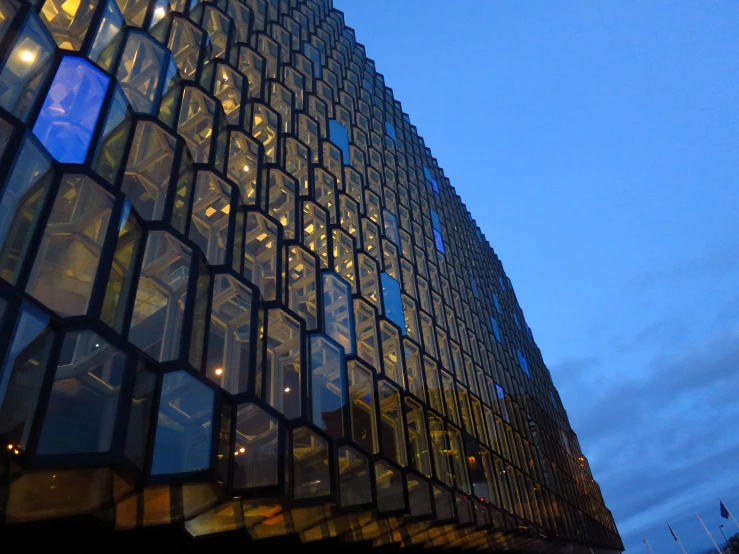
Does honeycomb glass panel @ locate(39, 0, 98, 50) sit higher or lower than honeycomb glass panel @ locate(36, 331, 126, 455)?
higher

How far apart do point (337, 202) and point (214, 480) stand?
13158 mm

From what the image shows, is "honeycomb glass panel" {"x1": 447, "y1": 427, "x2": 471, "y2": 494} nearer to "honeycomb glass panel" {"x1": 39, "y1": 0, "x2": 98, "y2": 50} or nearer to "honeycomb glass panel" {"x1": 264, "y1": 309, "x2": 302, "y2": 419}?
"honeycomb glass panel" {"x1": 264, "y1": 309, "x2": 302, "y2": 419}

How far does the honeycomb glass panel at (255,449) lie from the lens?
935 centimetres

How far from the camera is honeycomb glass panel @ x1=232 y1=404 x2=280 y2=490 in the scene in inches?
368

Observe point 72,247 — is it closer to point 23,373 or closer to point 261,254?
point 23,373

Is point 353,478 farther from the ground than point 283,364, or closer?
closer

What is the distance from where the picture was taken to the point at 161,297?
9.41m

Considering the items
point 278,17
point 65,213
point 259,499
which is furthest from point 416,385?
point 278,17

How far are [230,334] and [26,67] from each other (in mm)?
5622

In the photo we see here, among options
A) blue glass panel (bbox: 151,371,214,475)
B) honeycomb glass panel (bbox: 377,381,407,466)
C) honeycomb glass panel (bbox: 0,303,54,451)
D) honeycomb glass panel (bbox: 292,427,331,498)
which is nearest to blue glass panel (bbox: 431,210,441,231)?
honeycomb glass panel (bbox: 377,381,407,466)

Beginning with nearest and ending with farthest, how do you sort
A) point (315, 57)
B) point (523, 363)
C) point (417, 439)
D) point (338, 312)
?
point (338, 312) < point (417, 439) < point (315, 57) < point (523, 363)

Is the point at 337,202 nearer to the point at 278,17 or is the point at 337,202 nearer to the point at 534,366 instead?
the point at 278,17

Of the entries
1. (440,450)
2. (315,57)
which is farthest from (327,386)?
(315,57)

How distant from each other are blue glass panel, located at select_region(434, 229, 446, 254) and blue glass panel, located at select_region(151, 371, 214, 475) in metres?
23.5
